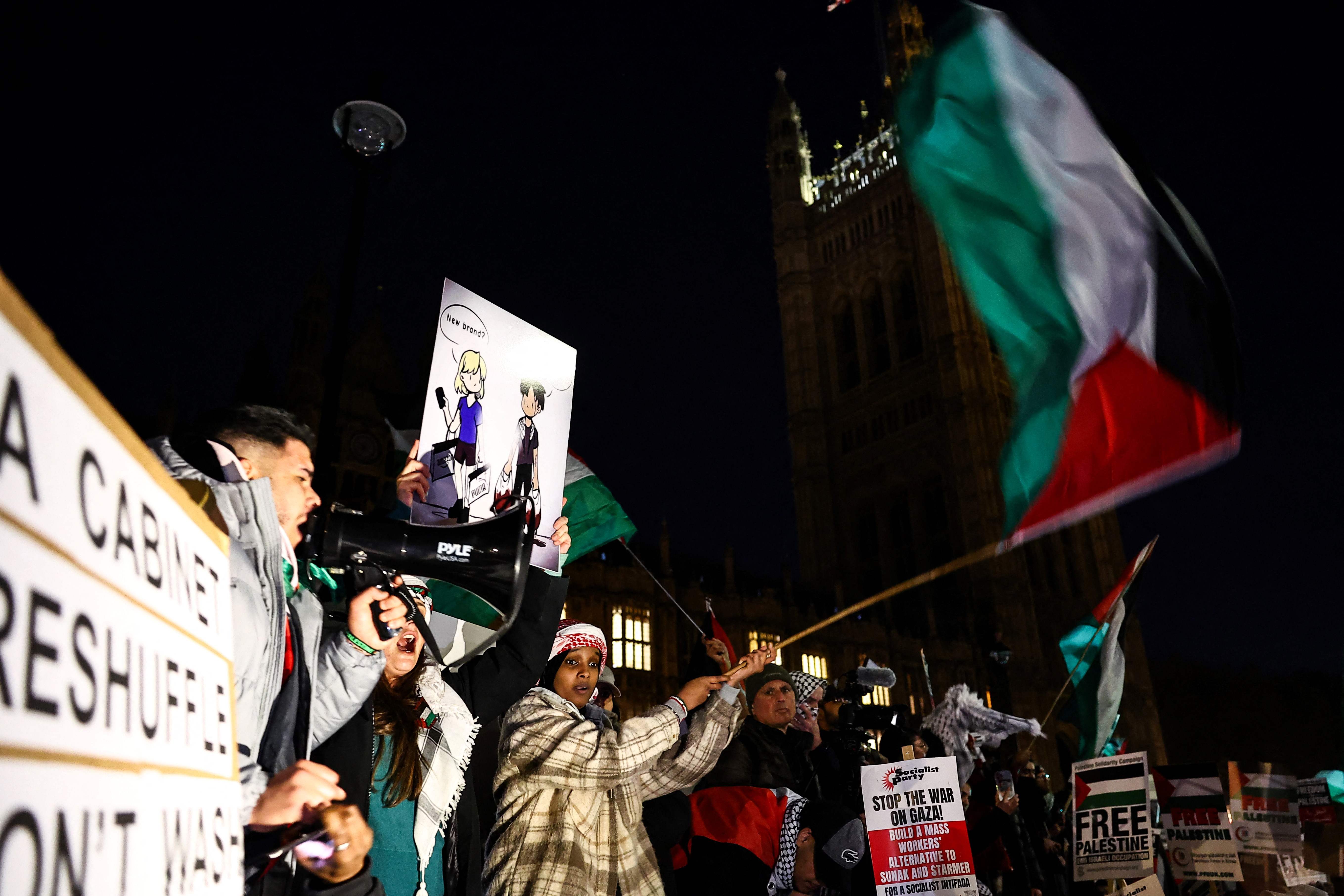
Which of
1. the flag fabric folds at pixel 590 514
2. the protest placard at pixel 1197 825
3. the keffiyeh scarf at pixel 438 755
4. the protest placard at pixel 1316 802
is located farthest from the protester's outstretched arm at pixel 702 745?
the protest placard at pixel 1316 802

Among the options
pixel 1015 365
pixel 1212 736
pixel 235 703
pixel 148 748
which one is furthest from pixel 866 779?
pixel 1212 736

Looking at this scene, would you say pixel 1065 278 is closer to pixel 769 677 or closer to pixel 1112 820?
pixel 769 677

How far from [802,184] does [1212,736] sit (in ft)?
132

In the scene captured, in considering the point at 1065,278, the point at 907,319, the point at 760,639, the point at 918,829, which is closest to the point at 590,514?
the point at 918,829

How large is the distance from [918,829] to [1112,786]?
2.58m

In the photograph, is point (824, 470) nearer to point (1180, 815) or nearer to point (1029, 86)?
point (1180, 815)

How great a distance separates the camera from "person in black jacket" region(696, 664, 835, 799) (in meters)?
4.21

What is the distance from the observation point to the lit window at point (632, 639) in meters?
31.2

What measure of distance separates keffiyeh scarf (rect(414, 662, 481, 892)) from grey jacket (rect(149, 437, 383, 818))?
36.0 inches

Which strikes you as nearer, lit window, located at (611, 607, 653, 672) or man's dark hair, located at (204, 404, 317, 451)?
man's dark hair, located at (204, 404, 317, 451)

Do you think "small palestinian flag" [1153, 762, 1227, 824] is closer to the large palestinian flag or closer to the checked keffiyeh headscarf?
the large palestinian flag

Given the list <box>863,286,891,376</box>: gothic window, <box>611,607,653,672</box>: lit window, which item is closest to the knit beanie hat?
<box>611,607,653,672</box>: lit window

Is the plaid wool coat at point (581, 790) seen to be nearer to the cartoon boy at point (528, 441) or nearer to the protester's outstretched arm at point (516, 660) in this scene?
the protester's outstretched arm at point (516, 660)

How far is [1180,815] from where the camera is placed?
6.88 meters
